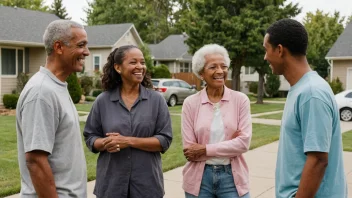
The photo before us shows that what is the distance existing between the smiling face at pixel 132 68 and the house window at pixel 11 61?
62.1ft

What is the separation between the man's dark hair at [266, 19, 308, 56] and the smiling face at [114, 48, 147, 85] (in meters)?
1.23

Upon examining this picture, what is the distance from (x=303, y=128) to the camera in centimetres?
224

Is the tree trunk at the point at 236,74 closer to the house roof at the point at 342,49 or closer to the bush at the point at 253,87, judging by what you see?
the house roof at the point at 342,49

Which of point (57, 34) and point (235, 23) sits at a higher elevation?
point (235, 23)

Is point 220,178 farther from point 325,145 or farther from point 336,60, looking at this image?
point 336,60

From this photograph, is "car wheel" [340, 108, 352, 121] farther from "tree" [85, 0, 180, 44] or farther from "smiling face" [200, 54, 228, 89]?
"tree" [85, 0, 180, 44]

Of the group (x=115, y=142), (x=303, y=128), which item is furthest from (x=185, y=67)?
(x=303, y=128)

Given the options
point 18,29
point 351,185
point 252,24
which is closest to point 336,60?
point 252,24

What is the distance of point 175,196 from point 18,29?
61.6 feet

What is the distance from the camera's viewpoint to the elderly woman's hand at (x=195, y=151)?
3.28 metres

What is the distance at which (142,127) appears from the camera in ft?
10.3

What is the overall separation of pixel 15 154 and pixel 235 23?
660 inches

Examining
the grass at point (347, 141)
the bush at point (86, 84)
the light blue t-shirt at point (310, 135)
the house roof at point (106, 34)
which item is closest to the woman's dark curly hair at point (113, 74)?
the light blue t-shirt at point (310, 135)

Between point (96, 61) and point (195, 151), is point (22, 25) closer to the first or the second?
point (96, 61)
